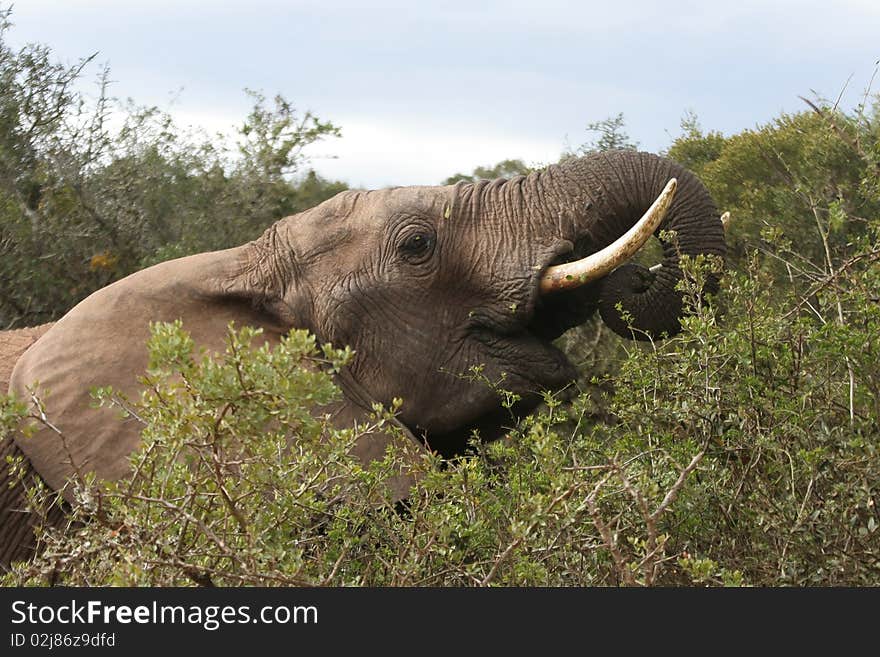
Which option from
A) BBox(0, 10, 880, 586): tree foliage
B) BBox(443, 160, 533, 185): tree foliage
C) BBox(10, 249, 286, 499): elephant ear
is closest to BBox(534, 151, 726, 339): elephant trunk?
BBox(0, 10, 880, 586): tree foliage

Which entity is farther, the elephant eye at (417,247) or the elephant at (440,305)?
the elephant eye at (417,247)

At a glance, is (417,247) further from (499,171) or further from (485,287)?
(499,171)

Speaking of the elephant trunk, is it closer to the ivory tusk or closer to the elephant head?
the elephant head

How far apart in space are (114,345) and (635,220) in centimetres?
213

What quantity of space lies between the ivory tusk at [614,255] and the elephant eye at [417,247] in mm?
507

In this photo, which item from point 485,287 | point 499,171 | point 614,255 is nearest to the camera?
point 614,255

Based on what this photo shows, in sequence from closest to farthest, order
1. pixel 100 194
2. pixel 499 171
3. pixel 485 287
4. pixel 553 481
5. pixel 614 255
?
pixel 553 481 < pixel 614 255 < pixel 485 287 < pixel 100 194 < pixel 499 171

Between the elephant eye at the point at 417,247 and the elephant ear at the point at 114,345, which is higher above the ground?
the elephant eye at the point at 417,247

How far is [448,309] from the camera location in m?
5.60

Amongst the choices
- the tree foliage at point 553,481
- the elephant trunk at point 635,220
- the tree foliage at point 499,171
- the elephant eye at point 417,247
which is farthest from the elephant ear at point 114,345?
the tree foliage at point 499,171

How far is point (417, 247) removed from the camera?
18.4ft

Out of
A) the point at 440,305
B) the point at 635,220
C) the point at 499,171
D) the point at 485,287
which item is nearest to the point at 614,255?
the point at 635,220

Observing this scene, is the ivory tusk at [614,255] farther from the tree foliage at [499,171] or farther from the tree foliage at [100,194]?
the tree foliage at [499,171]

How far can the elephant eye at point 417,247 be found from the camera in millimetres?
5594
